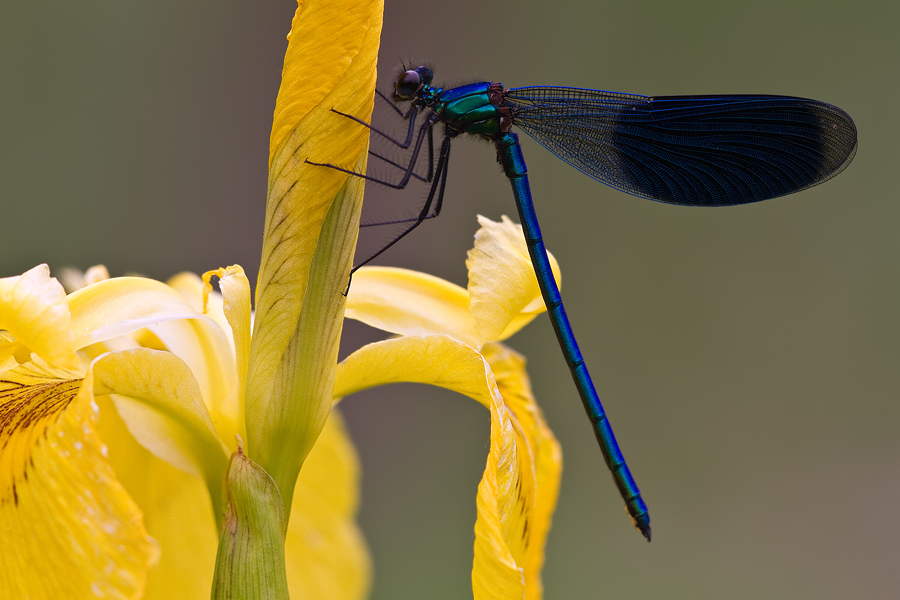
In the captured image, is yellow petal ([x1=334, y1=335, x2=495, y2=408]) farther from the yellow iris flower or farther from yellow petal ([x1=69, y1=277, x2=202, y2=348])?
yellow petal ([x1=69, y1=277, x2=202, y2=348])

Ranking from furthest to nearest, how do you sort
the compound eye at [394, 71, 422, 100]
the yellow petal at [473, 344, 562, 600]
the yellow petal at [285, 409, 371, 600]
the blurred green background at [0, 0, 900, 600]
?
the blurred green background at [0, 0, 900, 600] → the compound eye at [394, 71, 422, 100] → the yellow petal at [285, 409, 371, 600] → the yellow petal at [473, 344, 562, 600]

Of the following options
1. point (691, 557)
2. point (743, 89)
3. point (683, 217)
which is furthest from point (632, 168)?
point (743, 89)

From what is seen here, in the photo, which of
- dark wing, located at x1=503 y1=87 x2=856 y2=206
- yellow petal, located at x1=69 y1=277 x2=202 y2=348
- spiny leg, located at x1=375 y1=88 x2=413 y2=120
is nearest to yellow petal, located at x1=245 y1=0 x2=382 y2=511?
yellow petal, located at x1=69 y1=277 x2=202 y2=348

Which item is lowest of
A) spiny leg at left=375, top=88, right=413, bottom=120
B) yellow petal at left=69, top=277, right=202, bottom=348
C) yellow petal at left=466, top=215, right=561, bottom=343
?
yellow petal at left=69, top=277, right=202, bottom=348

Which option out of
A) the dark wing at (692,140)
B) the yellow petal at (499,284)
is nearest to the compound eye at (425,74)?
the dark wing at (692,140)

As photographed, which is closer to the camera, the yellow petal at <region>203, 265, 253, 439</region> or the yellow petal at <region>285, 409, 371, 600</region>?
the yellow petal at <region>203, 265, 253, 439</region>

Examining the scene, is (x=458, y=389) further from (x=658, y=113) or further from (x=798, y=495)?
(x=798, y=495)

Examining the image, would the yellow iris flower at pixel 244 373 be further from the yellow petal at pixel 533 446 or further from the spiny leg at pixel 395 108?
the spiny leg at pixel 395 108
